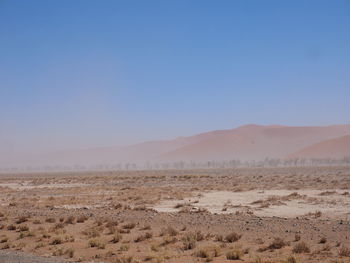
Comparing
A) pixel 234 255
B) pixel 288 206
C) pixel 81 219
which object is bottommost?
pixel 288 206

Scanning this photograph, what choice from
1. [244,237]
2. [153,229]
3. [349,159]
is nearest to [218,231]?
[244,237]

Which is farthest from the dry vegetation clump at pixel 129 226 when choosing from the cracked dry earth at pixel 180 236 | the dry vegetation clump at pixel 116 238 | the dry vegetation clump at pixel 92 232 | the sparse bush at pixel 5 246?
the sparse bush at pixel 5 246

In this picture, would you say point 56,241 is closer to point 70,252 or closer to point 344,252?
point 70,252

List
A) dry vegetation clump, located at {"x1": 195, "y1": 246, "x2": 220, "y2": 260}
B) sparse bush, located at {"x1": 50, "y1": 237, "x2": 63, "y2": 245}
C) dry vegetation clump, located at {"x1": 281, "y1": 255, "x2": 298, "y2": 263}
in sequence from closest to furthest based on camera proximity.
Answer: dry vegetation clump, located at {"x1": 281, "y1": 255, "x2": 298, "y2": 263}, dry vegetation clump, located at {"x1": 195, "y1": 246, "x2": 220, "y2": 260}, sparse bush, located at {"x1": 50, "y1": 237, "x2": 63, "y2": 245}

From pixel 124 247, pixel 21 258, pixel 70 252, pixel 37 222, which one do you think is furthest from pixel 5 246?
pixel 37 222

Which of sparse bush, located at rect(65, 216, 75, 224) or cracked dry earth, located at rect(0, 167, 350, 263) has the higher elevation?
sparse bush, located at rect(65, 216, 75, 224)

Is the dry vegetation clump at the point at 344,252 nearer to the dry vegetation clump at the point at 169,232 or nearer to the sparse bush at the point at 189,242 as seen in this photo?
the sparse bush at the point at 189,242

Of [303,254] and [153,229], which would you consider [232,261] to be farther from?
[153,229]

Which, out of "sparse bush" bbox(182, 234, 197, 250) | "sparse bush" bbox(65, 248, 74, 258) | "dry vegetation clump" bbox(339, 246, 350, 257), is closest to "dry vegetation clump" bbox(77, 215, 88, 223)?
"sparse bush" bbox(65, 248, 74, 258)

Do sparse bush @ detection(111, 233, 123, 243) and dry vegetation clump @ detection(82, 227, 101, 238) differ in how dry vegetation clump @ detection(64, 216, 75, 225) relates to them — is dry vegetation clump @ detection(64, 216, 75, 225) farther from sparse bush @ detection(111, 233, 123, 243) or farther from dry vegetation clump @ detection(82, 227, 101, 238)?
sparse bush @ detection(111, 233, 123, 243)

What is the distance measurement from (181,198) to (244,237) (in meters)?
17.2

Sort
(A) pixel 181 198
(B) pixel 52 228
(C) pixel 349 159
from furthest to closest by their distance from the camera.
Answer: (C) pixel 349 159, (A) pixel 181 198, (B) pixel 52 228

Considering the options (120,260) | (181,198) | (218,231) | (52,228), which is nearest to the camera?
(120,260)

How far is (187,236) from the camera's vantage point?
52.3 feet
